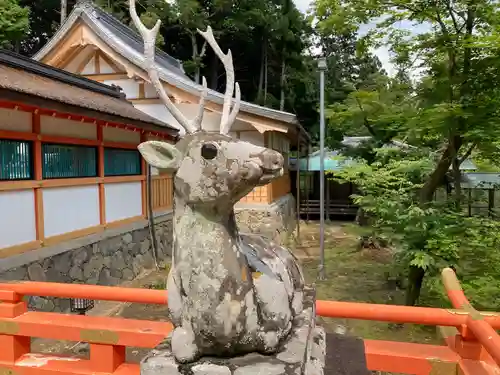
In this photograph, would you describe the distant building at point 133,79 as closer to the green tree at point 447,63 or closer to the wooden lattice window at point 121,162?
the wooden lattice window at point 121,162

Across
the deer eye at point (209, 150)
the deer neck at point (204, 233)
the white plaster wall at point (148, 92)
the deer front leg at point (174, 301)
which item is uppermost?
the white plaster wall at point (148, 92)

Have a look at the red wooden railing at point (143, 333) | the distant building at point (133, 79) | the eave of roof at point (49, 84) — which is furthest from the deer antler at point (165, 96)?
the distant building at point (133, 79)

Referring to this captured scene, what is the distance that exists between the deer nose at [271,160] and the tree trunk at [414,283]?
17.5ft

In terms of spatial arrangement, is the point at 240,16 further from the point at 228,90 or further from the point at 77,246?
the point at 228,90

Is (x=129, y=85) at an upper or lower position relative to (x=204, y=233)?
upper

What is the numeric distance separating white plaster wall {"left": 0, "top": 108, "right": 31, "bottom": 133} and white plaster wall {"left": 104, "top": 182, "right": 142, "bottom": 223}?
2.09 metres

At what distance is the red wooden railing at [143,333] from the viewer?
2.28 m

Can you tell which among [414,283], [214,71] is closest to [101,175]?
[414,283]

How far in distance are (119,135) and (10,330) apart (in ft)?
19.3

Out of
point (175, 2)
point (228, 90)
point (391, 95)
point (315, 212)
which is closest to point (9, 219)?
point (228, 90)

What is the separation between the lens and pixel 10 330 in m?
2.82

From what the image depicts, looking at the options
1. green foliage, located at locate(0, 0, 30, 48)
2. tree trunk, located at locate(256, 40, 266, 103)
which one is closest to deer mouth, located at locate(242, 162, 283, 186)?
green foliage, located at locate(0, 0, 30, 48)

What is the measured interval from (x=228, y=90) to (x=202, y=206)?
527 mm

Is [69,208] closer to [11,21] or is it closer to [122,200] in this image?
[122,200]
